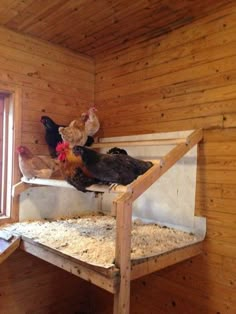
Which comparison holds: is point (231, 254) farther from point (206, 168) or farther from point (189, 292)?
point (206, 168)

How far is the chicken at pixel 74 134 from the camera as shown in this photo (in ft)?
6.56

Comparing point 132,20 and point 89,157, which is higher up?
point 132,20

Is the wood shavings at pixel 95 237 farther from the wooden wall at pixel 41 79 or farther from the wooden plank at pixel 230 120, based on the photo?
the wooden plank at pixel 230 120

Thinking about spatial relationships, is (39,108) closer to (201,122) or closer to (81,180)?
(81,180)

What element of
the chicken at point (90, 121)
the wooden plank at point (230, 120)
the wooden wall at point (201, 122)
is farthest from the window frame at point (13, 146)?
the wooden plank at point (230, 120)

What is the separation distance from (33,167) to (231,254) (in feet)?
4.74

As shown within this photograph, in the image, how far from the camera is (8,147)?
213cm

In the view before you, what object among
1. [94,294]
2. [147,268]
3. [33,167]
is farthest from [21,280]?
[147,268]

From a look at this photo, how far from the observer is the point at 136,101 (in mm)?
2281

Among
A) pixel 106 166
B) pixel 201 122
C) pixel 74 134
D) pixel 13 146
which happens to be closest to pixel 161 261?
pixel 106 166

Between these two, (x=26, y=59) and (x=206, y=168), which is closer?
(x=206, y=168)

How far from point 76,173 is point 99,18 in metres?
1.15

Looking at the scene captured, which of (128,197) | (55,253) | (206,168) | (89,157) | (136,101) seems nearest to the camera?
(128,197)

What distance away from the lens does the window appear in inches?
82.3
